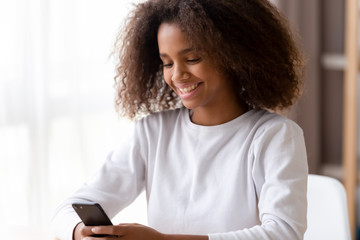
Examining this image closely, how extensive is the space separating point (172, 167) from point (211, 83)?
229 millimetres

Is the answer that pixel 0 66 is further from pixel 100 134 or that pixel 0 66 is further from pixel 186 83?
pixel 186 83

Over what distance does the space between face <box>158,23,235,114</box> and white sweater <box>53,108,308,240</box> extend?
10 cm

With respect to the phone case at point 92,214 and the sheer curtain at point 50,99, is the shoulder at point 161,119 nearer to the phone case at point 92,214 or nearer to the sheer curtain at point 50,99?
the phone case at point 92,214

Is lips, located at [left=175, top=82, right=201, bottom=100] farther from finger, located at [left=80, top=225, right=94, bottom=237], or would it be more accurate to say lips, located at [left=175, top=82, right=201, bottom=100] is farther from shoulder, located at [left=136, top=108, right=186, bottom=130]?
finger, located at [left=80, top=225, right=94, bottom=237]

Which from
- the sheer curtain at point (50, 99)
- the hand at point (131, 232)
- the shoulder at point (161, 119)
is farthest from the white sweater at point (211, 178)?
the sheer curtain at point (50, 99)

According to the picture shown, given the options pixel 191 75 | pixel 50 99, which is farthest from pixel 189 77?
pixel 50 99

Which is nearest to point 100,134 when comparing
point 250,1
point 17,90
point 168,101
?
point 17,90

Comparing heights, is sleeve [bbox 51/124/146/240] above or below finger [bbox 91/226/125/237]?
above

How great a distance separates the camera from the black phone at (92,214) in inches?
44.3

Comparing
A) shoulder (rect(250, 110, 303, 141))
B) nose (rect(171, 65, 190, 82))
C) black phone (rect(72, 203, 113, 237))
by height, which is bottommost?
black phone (rect(72, 203, 113, 237))

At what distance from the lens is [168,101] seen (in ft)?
4.81

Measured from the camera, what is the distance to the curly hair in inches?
47.6

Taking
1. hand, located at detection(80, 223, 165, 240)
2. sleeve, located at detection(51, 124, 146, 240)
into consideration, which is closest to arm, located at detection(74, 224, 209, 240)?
hand, located at detection(80, 223, 165, 240)

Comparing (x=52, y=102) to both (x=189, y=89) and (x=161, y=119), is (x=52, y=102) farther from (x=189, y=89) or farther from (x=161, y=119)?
(x=189, y=89)
